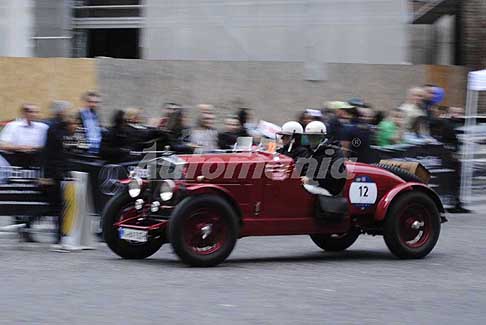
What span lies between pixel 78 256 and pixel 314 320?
13.7 ft

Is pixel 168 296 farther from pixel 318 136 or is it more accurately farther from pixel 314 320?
pixel 318 136

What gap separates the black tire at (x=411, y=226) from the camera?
1047cm

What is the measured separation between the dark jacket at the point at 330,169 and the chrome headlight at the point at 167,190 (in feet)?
5.04

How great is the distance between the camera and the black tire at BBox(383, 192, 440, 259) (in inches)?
412

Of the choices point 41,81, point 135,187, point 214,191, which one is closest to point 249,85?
point 41,81

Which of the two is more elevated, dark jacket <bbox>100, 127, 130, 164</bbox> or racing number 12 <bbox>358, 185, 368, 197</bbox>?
dark jacket <bbox>100, 127, 130, 164</bbox>

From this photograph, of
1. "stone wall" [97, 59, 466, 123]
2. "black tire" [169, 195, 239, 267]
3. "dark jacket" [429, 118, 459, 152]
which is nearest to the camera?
"black tire" [169, 195, 239, 267]

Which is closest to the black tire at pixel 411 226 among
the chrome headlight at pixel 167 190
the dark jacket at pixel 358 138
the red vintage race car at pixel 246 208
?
the red vintage race car at pixel 246 208

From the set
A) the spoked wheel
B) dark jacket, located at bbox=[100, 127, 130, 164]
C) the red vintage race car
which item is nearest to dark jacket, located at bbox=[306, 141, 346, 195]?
the red vintage race car

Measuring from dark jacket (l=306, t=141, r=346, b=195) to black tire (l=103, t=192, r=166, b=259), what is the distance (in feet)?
5.99

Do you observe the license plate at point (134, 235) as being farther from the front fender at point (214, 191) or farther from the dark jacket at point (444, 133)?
the dark jacket at point (444, 133)

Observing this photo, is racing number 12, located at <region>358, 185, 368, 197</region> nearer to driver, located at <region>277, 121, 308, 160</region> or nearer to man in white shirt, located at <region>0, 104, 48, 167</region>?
driver, located at <region>277, 121, 308, 160</region>

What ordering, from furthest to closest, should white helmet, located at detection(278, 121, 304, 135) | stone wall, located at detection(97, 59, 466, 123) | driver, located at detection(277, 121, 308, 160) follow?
stone wall, located at detection(97, 59, 466, 123) → white helmet, located at detection(278, 121, 304, 135) → driver, located at detection(277, 121, 308, 160)

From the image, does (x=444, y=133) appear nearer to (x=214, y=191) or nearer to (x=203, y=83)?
(x=203, y=83)
